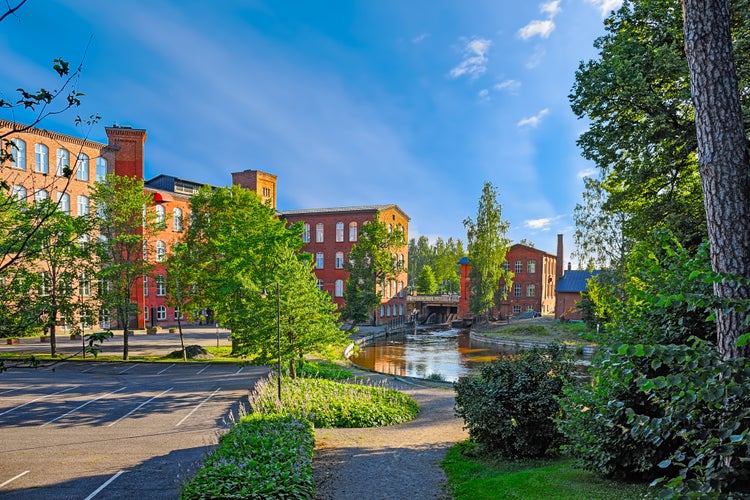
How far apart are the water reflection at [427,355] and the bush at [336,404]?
845 cm

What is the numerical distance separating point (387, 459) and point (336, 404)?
502 cm

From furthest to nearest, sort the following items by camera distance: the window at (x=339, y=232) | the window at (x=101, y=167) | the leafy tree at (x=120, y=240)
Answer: the window at (x=339, y=232) → the window at (x=101, y=167) → the leafy tree at (x=120, y=240)

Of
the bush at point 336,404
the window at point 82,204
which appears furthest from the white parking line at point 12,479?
the window at point 82,204

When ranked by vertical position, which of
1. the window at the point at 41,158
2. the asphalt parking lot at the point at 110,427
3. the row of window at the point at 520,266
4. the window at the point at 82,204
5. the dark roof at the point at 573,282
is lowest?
the asphalt parking lot at the point at 110,427

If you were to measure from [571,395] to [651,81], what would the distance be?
12.6 m

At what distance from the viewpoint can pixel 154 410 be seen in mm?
16250

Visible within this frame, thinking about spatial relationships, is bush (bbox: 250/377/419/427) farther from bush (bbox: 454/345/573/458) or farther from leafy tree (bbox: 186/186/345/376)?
bush (bbox: 454/345/573/458)

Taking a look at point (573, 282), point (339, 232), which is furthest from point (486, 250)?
point (339, 232)

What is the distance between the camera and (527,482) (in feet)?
25.9

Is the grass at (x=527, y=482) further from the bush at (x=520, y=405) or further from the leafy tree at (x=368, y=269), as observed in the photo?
the leafy tree at (x=368, y=269)

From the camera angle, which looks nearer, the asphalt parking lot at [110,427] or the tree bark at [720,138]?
the tree bark at [720,138]

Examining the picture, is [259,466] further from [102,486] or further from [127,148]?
[127,148]

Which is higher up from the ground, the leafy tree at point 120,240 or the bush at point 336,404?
the leafy tree at point 120,240

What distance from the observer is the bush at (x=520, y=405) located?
10219 mm
